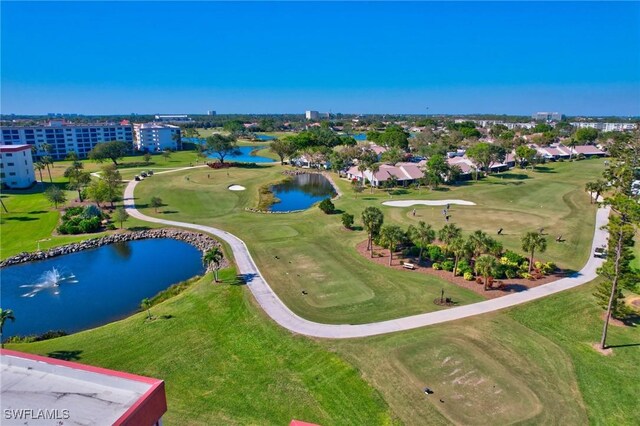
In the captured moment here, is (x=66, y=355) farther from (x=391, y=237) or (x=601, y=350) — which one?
(x=601, y=350)

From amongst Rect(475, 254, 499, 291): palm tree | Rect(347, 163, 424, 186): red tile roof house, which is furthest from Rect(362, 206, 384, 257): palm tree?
Rect(347, 163, 424, 186): red tile roof house

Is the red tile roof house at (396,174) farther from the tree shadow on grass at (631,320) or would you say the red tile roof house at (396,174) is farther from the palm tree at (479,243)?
the tree shadow on grass at (631,320)

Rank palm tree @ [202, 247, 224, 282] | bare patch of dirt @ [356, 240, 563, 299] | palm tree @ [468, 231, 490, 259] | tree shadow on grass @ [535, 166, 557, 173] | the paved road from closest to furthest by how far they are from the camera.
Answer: the paved road
bare patch of dirt @ [356, 240, 563, 299]
palm tree @ [468, 231, 490, 259]
palm tree @ [202, 247, 224, 282]
tree shadow on grass @ [535, 166, 557, 173]

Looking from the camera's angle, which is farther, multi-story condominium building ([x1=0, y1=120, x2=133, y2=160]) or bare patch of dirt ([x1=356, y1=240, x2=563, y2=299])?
multi-story condominium building ([x1=0, y1=120, x2=133, y2=160])

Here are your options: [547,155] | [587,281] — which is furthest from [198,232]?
[547,155]

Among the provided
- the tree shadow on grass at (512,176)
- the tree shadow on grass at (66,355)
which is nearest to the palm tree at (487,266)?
the tree shadow on grass at (66,355)

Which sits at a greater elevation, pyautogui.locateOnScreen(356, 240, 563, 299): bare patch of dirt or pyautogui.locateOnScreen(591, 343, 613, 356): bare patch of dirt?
pyautogui.locateOnScreen(356, 240, 563, 299): bare patch of dirt

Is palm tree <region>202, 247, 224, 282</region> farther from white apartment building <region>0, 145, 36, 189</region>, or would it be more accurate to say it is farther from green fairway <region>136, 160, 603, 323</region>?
white apartment building <region>0, 145, 36, 189</region>
